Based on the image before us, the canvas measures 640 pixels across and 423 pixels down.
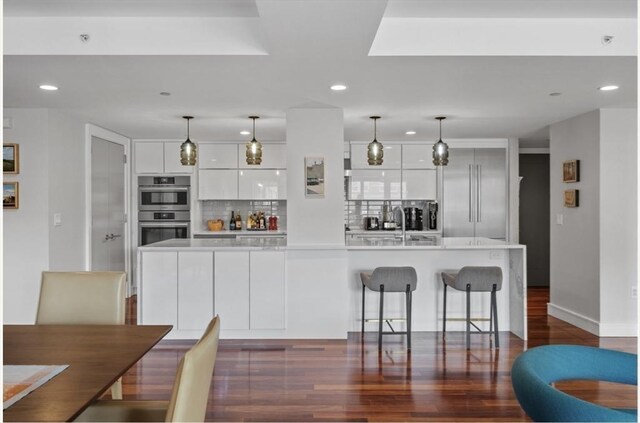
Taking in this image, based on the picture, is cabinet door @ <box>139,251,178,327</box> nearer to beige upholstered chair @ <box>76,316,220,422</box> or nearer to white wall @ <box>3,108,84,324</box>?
white wall @ <box>3,108,84,324</box>

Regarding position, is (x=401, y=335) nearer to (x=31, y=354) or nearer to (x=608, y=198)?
(x=608, y=198)

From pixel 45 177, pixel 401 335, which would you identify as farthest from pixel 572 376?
pixel 45 177

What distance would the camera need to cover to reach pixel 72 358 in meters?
1.85

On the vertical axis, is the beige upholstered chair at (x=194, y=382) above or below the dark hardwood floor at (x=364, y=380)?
above

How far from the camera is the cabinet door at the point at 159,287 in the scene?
4.71 meters

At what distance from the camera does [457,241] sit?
5.15 metres

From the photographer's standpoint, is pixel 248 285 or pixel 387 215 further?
pixel 387 215

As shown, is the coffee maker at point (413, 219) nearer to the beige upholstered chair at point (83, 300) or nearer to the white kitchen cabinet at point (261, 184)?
the white kitchen cabinet at point (261, 184)

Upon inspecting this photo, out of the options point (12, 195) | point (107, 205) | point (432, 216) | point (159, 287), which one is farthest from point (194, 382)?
point (432, 216)

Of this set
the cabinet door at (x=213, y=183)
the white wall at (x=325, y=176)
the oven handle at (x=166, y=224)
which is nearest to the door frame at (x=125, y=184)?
the oven handle at (x=166, y=224)

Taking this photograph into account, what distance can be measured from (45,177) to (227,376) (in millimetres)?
2743

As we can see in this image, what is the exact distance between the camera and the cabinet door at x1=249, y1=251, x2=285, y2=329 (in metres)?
4.72

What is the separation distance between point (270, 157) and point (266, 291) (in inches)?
110

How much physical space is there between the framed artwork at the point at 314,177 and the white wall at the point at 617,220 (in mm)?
2771
